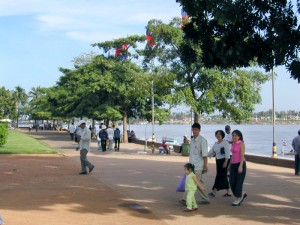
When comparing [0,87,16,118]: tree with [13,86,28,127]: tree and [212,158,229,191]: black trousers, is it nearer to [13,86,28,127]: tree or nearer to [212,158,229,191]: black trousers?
[13,86,28,127]: tree

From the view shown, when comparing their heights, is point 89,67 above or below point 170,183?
above

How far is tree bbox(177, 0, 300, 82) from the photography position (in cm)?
845

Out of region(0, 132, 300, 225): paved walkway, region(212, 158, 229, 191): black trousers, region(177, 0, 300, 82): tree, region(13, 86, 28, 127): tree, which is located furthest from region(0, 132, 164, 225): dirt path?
region(13, 86, 28, 127): tree

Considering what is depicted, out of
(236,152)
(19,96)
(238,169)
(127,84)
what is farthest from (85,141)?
(19,96)

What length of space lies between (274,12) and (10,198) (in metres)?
6.59

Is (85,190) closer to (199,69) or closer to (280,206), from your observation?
(280,206)

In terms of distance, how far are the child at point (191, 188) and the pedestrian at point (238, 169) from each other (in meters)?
0.76

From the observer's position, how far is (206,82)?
77.0ft

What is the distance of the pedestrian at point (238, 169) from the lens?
927cm

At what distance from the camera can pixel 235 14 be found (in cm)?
855

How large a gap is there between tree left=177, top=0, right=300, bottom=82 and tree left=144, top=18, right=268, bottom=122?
1328 cm

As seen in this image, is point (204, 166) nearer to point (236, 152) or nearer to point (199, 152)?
point (199, 152)

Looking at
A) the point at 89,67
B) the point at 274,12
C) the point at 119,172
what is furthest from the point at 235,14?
the point at 89,67

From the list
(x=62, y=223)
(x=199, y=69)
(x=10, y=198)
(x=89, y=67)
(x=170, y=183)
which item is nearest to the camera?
(x=62, y=223)
